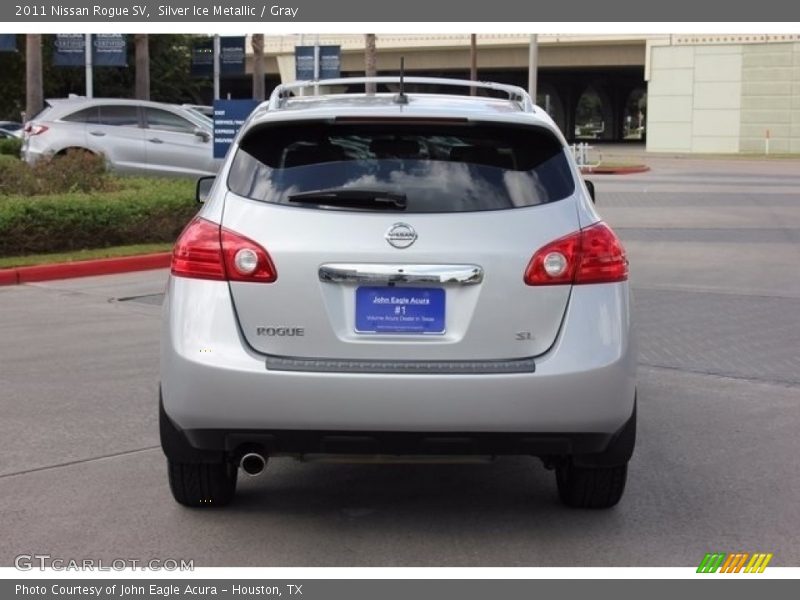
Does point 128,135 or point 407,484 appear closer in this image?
point 407,484

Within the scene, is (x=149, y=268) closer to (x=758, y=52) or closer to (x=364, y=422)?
(x=364, y=422)

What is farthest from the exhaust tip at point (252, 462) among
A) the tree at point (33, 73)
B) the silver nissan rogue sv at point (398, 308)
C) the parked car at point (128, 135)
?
the tree at point (33, 73)

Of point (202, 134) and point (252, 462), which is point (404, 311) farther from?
point (202, 134)

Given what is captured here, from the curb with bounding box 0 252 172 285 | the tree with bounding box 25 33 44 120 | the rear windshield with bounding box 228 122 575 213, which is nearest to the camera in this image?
the rear windshield with bounding box 228 122 575 213

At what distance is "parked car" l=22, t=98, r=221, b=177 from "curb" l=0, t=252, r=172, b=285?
Answer: 19.5 ft

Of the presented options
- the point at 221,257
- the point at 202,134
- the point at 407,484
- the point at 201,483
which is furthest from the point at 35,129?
the point at 221,257

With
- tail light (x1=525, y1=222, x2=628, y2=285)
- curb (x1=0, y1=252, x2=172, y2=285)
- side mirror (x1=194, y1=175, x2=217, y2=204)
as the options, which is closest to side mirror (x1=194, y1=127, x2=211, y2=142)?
curb (x1=0, y1=252, x2=172, y2=285)

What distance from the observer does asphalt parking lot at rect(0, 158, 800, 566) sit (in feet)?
15.9

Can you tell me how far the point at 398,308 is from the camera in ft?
14.8

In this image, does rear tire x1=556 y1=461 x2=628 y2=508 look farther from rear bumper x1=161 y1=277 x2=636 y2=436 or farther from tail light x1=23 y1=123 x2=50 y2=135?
tail light x1=23 y1=123 x2=50 y2=135

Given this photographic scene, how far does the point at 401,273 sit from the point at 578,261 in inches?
27.6

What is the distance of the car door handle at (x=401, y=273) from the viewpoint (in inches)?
177

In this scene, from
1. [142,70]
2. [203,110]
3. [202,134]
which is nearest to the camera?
[202,134]

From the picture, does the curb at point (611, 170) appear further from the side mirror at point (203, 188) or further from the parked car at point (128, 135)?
the side mirror at point (203, 188)
